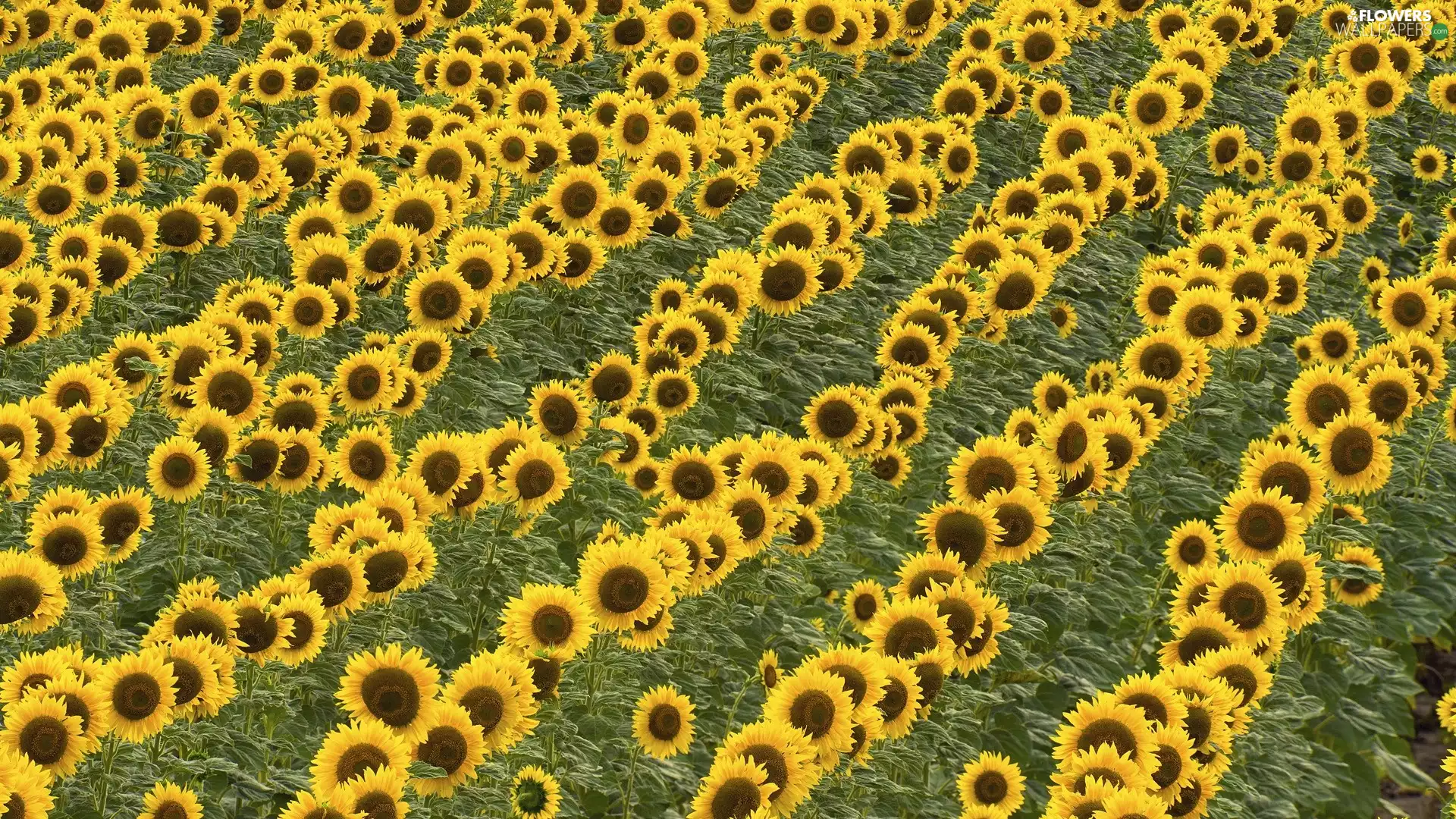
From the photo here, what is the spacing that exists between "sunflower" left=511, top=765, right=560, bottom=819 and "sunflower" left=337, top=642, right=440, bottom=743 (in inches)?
17.0

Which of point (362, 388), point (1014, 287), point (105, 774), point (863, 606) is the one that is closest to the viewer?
point (105, 774)

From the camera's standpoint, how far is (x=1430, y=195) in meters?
13.7

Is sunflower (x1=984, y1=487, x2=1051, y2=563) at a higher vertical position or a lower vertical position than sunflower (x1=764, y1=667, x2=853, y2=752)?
higher

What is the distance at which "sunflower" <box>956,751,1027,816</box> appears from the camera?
6.43 m

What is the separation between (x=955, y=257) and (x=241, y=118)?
535 centimetres

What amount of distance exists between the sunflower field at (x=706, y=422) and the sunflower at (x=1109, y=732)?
0.05 ft

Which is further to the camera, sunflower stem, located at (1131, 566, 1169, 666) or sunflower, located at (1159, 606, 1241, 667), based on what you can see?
sunflower stem, located at (1131, 566, 1169, 666)

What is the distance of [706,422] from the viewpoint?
934 cm

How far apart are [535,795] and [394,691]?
0.74 meters

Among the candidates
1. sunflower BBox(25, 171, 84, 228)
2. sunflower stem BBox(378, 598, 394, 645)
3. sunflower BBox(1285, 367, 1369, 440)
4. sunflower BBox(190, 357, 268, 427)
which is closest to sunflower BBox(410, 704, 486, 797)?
sunflower stem BBox(378, 598, 394, 645)

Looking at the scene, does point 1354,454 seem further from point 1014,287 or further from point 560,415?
point 560,415

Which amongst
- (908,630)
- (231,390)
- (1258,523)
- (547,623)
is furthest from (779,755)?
(231,390)

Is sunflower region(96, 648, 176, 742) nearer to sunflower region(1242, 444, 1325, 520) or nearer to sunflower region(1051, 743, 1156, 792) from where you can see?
sunflower region(1051, 743, 1156, 792)

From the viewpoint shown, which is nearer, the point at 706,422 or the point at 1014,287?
the point at 706,422
